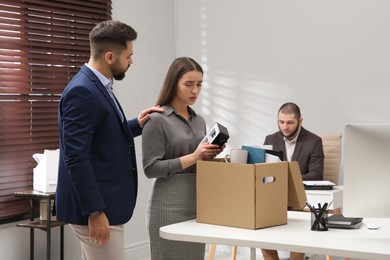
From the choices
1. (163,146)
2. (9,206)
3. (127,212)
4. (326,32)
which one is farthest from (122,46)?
(326,32)

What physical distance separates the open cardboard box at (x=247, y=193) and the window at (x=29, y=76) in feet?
6.78

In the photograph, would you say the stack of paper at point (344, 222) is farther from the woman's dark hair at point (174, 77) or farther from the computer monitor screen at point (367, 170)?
the woman's dark hair at point (174, 77)

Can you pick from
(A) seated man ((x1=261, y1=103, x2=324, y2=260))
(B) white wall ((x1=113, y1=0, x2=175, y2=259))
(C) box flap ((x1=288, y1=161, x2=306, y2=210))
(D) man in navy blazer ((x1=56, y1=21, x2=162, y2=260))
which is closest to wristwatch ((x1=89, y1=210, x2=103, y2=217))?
(D) man in navy blazer ((x1=56, y1=21, x2=162, y2=260))

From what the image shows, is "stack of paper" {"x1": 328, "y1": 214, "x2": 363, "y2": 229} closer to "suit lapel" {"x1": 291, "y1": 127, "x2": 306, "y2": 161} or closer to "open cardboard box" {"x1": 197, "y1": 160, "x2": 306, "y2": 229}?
"open cardboard box" {"x1": 197, "y1": 160, "x2": 306, "y2": 229}

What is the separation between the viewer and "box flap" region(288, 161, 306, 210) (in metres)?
Result: 2.54

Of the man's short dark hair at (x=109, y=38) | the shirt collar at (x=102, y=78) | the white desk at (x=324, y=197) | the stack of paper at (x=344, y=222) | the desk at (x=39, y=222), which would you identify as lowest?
the desk at (x=39, y=222)

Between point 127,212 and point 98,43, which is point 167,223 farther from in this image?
point 98,43

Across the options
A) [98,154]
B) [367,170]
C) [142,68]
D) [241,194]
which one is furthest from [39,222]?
[367,170]

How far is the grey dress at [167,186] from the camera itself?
8.44ft

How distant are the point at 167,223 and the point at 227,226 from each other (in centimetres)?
28

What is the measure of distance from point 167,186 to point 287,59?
2.72 meters

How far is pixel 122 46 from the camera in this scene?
7.73ft

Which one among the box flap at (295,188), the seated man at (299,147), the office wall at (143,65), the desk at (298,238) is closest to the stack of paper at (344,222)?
the desk at (298,238)

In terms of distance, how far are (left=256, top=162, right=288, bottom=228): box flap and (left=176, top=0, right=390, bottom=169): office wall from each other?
7.74 ft
